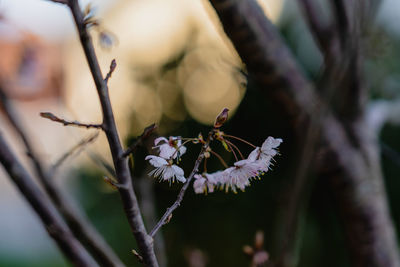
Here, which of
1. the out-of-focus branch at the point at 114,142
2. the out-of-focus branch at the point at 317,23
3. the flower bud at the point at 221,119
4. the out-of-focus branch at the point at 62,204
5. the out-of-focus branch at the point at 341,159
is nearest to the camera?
the out-of-focus branch at the point at 114,142

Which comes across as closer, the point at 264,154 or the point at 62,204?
the point at 264,154

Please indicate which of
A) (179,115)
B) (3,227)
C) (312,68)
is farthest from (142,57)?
(3,227)

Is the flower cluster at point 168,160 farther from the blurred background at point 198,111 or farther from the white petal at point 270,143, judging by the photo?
the blurred background at point 198,111

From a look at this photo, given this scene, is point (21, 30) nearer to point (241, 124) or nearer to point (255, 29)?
point (255, 29)

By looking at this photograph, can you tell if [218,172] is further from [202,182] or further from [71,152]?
[71,152]

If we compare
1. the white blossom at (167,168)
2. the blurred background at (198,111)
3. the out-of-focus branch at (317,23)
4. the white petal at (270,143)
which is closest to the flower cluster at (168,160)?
the white blossom at (167,168)

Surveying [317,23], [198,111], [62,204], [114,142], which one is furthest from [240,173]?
[198,111]

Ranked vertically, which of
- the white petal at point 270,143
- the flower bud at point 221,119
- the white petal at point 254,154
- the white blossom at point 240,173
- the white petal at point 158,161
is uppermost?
the flower bud at point 221,119
